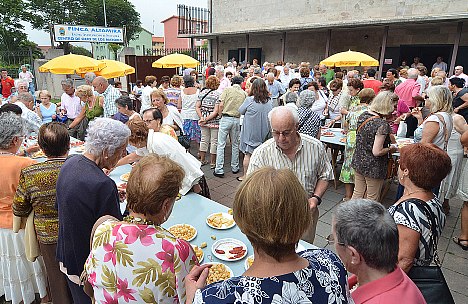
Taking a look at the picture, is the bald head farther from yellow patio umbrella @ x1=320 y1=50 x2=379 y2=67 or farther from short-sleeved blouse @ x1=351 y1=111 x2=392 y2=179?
yellow patio umbrella @ x1=320 y1=50 x2=379 y2=67

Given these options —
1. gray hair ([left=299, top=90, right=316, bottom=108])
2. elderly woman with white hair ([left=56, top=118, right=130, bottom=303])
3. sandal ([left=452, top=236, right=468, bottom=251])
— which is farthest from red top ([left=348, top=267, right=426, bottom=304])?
gray hair ([left=299, top=90, right=316, bottom=108])

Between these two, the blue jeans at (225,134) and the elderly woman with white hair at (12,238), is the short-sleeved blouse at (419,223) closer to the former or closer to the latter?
the elderly woman with white hair at (12,238)

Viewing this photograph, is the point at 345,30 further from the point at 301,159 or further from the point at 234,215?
the point at 234,215

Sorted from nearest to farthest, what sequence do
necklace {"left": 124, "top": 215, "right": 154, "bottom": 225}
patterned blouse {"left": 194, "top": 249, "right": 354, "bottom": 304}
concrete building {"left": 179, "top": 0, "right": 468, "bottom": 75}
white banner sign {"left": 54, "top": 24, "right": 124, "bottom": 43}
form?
patterned blouse {"left": 194, "top": 249, "right": 354, "bottom": 304} → necklace {"left": 124, "top": 215, "right": 154, "bottom": 225} → concrete building {"left": 179, "top": 0, "right": 468, "bottom": 75} → white banner sign {"left": 54, "top": 24, "right": 124, "bottom": 43}

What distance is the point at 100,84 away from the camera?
622 centimetres

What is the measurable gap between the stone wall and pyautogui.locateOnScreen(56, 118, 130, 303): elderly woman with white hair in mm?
14067

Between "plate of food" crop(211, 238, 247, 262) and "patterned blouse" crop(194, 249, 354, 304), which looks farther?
"plate of food" crop(211, 238, 247, 262)

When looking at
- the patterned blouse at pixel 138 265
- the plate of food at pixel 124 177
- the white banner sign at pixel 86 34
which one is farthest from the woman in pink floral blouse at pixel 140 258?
the white banner sign at pixel 86 34

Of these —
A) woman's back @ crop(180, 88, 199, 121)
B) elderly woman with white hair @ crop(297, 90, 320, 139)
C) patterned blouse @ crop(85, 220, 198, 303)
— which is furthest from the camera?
woman's back @ crop(180, 88, 199, 121)

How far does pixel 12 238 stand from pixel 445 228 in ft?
17.8

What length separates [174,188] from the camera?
159 centimetres

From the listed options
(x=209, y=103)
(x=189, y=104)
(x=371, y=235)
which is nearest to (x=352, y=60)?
(x=209, y=103)

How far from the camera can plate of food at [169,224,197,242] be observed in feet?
8.21

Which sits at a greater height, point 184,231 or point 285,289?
point 285,289
